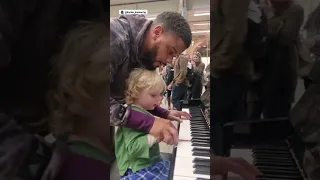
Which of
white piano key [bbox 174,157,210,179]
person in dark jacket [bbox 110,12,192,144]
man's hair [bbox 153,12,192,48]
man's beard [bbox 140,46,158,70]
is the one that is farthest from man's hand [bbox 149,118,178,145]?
man's hair [bbox 153,12,192,48]

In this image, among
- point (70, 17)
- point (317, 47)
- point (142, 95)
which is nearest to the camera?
point (317, 47)

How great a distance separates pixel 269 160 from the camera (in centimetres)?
39

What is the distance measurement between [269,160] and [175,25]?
805 mm

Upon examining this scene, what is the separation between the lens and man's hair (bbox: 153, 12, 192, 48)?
43.2 inches

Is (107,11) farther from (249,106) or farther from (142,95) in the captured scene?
(142,95)

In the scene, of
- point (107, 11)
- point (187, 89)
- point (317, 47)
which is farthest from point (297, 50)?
point (187, 89)

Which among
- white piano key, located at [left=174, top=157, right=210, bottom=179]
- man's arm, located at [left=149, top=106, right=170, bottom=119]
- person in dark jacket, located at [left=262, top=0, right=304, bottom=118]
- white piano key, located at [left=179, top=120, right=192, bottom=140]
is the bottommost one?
white piano key, located at [left=174, top=157, right=210, bottom=179]

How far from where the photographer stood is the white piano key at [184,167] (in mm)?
1206

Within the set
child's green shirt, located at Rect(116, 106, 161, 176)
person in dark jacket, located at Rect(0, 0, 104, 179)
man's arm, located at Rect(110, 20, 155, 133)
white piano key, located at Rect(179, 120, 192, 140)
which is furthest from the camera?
white piano key, located at Rect(179, 120, 192, 140)

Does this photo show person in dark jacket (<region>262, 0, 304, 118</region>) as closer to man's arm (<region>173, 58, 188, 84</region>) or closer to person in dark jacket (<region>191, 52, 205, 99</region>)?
person in dark jacket (<region>191, 52, 205, 99</region>)

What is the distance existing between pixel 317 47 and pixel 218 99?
13cm

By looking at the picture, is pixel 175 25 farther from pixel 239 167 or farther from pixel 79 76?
pixel 239 167

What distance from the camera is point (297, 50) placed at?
340 mm

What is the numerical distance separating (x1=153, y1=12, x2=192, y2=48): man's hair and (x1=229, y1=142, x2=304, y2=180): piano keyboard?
780 millimetres
